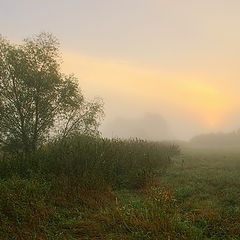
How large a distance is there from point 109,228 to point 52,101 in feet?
50.6

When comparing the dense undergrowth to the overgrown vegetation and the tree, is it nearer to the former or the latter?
the overgrown vegetation

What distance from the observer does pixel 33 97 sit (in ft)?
70.0

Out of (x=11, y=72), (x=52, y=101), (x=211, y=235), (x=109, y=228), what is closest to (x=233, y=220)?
(x=211, y=235)

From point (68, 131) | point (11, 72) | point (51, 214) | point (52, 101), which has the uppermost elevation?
point (11, 72)

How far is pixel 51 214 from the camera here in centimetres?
884

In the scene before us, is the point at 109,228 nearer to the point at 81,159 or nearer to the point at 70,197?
the point at 70,197

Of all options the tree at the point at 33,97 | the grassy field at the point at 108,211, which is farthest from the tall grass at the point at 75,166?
the tree at the point at 33,97

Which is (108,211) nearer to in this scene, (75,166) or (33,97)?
(75,166)

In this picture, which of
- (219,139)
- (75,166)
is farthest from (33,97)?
(219,139)

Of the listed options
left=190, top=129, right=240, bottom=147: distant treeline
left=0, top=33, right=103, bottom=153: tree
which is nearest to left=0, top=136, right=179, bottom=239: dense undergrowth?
left=0, top=33, right=103, bottom=153: tree

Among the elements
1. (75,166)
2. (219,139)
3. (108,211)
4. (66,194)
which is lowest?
(108,211)

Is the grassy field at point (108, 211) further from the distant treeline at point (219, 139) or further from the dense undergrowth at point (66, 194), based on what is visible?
the distant treeline at point (219, 139)

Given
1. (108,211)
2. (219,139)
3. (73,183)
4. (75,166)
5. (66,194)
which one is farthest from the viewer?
(219,139)

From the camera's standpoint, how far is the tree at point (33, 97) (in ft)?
68.4
